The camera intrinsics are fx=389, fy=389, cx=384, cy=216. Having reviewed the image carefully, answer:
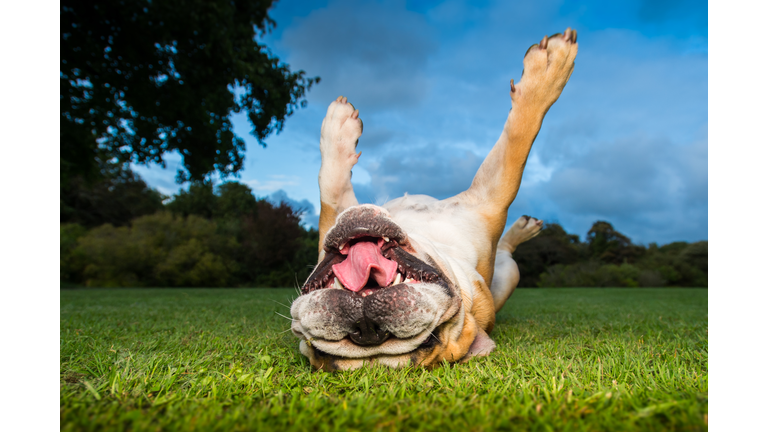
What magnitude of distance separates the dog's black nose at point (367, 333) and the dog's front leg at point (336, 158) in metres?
1.68

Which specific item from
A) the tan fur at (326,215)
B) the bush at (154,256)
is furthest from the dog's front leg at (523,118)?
the bush at (154,256)

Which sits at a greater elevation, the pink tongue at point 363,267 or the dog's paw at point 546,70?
the dog's paw at point 546,70

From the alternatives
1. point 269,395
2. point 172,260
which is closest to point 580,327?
point 269,395

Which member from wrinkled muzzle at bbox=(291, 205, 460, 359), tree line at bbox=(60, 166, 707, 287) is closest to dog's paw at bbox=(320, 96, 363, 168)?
wrinkled muzzle at bbox=(291, 205, 460, 359)

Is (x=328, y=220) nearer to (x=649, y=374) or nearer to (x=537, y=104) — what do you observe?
(x=537, y=104)

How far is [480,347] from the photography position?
7.65 ft

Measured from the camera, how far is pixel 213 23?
8828 millimetres

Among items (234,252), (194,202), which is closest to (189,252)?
(234,252)

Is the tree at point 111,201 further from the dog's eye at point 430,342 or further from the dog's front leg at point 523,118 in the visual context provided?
the dog's eye at point 430,342

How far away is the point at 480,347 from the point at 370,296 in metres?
0.99

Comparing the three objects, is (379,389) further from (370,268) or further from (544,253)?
(544,253)

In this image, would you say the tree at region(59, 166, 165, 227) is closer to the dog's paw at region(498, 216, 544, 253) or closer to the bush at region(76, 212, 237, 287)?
the bush at region(76, 212, 237, 287)

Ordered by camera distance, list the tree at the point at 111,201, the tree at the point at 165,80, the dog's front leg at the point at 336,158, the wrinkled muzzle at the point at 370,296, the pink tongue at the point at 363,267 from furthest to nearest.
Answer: the tree at the point at 111,201, the tree at the point at 165,80, the dog's front leg at the point at 336,158, the pink tongue at the point at 363,267, the wrinkled muzzle at the point at 370,296

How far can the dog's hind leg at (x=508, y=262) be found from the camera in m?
3.73
